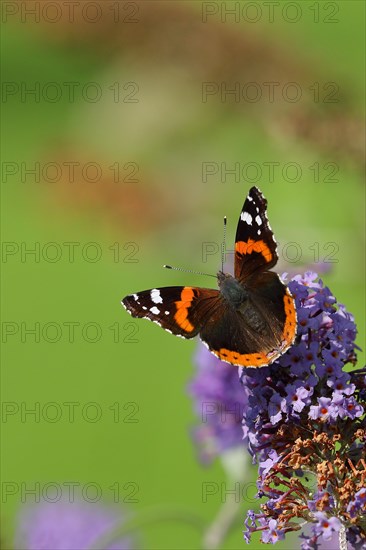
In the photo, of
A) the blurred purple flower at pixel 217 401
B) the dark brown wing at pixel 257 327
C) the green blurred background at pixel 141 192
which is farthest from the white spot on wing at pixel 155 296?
the green blurred background at pixel 141 192

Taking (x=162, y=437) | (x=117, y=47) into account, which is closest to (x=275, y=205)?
(x=162, y=437)

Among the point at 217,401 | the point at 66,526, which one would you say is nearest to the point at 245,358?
the point at 217,401

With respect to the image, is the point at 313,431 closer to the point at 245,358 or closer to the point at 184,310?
the point at 245,358

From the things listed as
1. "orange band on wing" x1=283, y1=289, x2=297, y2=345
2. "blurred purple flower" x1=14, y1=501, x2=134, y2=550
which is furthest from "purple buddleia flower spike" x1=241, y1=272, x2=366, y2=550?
"blurred purple flower" x1=14, y1=501, x2=134, y2=550

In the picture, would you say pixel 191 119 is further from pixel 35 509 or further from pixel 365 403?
pixel 365 403

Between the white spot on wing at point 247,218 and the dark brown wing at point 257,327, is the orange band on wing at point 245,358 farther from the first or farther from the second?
the white spot on wing at point 247,218
